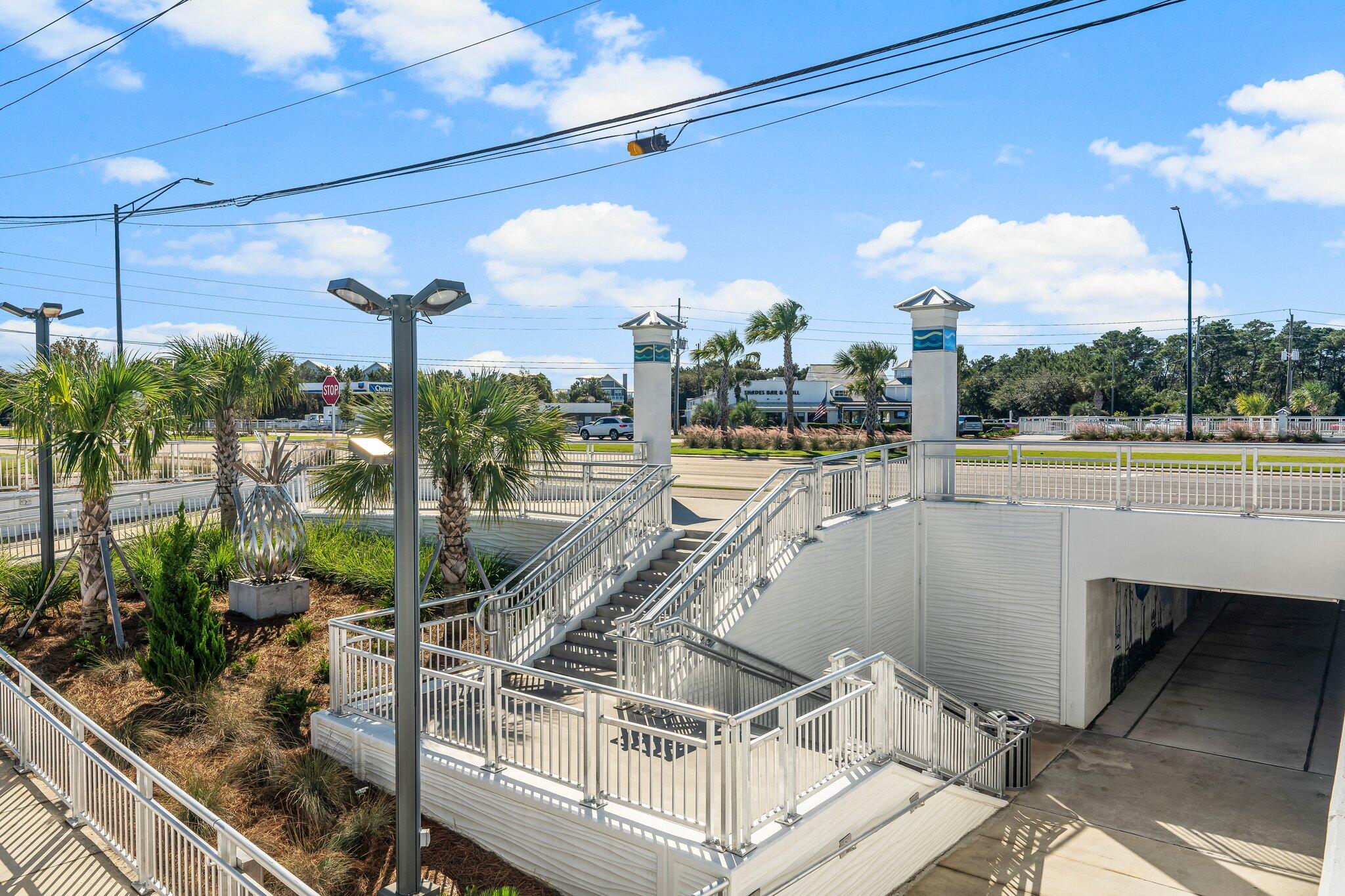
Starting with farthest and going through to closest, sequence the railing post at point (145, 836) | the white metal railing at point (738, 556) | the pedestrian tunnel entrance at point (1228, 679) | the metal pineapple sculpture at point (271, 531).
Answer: the pedestrian tunnel entrance at point (1228, 679)
the metal pineapple sculpture at point (271, 531)
the white metal railing at point (738, 556)
the railing post at point (145, 836)

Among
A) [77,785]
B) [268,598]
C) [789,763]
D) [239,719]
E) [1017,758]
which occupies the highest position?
[268,598]

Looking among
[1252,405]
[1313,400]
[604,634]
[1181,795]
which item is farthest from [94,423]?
[1313,400]

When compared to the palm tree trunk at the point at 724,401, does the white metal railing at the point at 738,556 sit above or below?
below

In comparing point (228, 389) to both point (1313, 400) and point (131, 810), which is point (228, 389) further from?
point (1313, 400)

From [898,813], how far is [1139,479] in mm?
7659

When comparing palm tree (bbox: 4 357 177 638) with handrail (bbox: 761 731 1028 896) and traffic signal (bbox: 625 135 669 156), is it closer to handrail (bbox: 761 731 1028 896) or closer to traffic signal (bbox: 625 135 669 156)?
traffic signal (bbox: 625 135 669 156)

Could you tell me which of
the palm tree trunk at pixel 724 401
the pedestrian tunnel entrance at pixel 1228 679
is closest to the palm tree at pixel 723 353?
the palm tree trunk at pixel 724 401

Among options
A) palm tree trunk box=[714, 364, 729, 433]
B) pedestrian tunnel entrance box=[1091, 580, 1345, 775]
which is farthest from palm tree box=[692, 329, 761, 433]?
pedestrian tunnel entrance box=[1091, 580, 1345, 775]

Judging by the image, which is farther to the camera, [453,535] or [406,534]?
[453,535]

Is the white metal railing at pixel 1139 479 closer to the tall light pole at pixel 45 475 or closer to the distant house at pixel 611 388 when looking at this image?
the tall light pole at pixel 45 475

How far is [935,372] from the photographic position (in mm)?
14625

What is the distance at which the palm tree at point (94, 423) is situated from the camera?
36.4 ft

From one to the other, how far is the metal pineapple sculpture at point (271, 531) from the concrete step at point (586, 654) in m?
4.31

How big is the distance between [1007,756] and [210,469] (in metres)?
20.0
